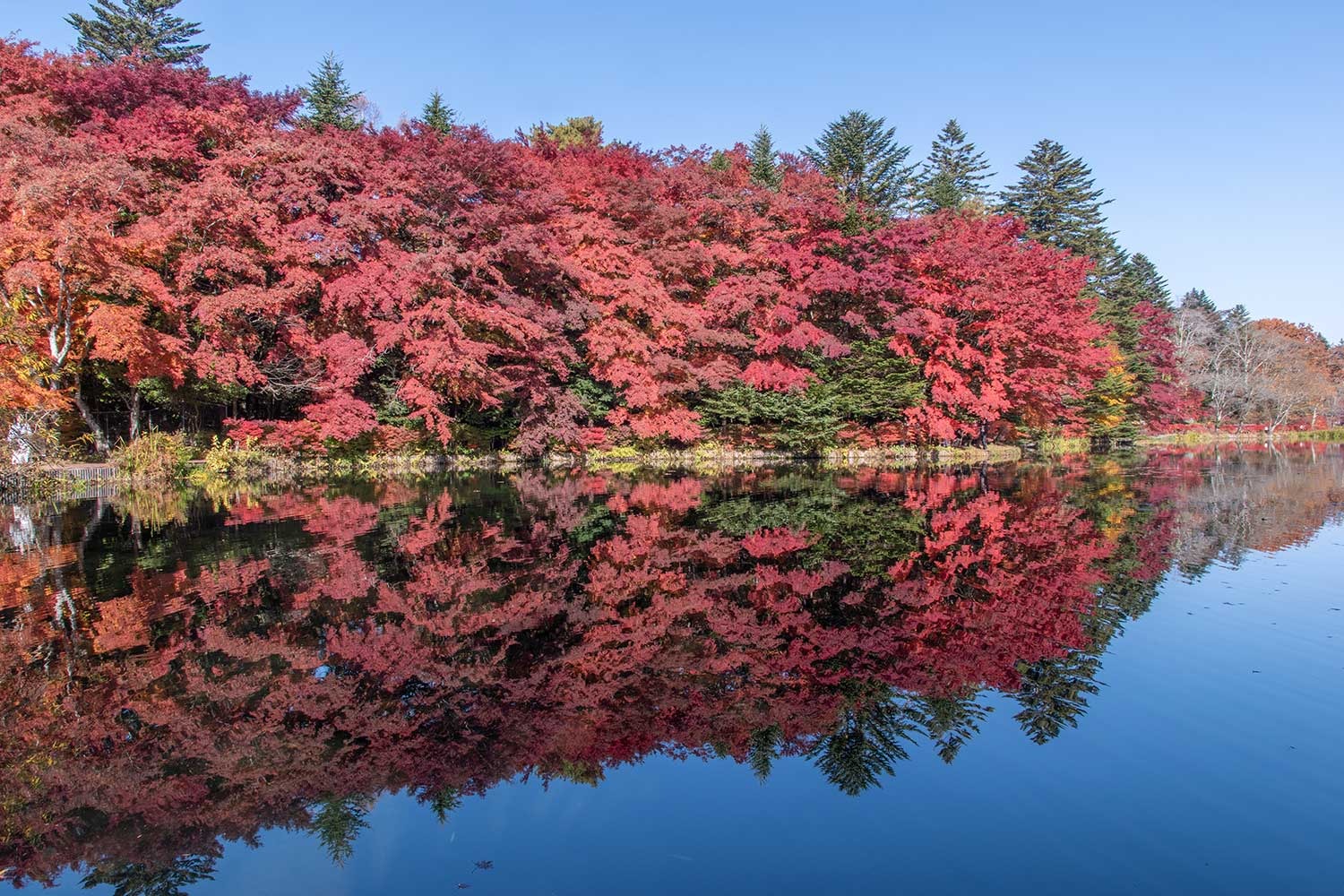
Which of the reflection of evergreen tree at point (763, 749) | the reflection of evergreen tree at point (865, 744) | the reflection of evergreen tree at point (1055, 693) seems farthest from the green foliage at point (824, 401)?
the reflection of evergreen tree at point (763, 749)

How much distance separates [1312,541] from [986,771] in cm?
940

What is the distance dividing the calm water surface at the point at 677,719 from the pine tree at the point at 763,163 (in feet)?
111

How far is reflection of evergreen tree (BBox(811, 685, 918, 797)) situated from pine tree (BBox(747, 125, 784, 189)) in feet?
120

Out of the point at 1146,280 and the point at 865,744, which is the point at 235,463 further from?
the point at 1146,280

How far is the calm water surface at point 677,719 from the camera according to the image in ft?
11.5

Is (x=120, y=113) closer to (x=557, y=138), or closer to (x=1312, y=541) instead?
(x=557, y=138)

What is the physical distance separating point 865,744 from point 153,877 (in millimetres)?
3474

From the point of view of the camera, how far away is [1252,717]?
4891 millimetres

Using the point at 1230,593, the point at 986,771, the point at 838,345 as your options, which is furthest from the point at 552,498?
the point at 838,345

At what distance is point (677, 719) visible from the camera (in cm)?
484

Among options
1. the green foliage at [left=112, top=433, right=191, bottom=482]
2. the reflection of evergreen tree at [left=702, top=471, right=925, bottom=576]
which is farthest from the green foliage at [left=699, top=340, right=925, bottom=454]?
the green foliage at [left=112, top=433, right=191, bottom=482]

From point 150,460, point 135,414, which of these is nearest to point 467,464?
point 150,460

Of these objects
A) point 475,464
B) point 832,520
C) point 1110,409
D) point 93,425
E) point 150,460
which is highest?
point 1110,409

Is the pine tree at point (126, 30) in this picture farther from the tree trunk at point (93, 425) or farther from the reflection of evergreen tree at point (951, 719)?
the reflection of evergreen tree at point (951, 719)
